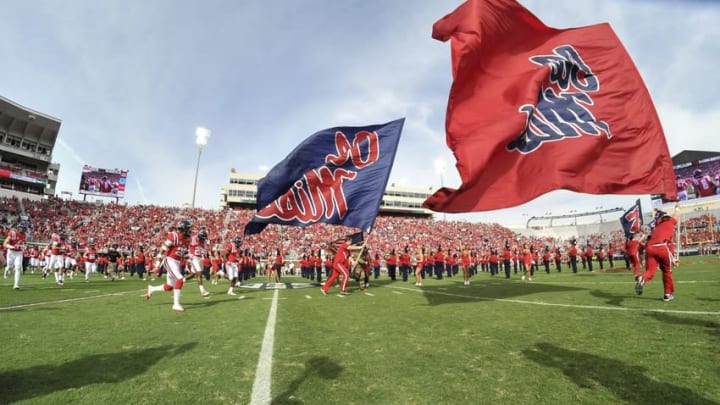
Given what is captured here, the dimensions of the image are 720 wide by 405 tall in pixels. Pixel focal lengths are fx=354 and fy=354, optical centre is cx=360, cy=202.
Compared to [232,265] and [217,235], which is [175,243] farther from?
[217,235]

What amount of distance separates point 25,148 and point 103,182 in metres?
13.3

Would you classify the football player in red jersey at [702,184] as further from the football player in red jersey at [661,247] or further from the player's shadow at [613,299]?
the player's shadow at [613,299]

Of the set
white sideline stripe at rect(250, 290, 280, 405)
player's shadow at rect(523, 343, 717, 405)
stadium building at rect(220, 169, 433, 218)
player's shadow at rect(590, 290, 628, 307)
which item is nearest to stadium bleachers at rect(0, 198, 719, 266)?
stadium building at rect(220, 169, 433, 218)

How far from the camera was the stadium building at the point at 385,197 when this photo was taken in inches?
3494

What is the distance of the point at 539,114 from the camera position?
7605mm

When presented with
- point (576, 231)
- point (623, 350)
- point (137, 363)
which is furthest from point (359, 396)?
point (576, 231)

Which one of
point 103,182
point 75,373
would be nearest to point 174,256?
point 75,373

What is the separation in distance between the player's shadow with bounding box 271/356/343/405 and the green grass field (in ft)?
0.05

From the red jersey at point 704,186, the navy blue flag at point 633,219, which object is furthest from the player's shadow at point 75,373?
the red jersey at point 704,186

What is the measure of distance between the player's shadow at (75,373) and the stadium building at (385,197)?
81495mm

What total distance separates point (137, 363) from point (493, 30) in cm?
872

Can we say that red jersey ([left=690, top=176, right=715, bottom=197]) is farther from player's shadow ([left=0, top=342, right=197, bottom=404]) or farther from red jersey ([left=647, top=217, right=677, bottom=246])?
player's shadow ([left=0, top=342, right=197, bottom=404])

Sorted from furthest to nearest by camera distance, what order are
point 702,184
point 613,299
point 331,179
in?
point 702,184, point 331,179, point 613,299

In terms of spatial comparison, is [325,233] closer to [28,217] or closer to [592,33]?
[28,217]
